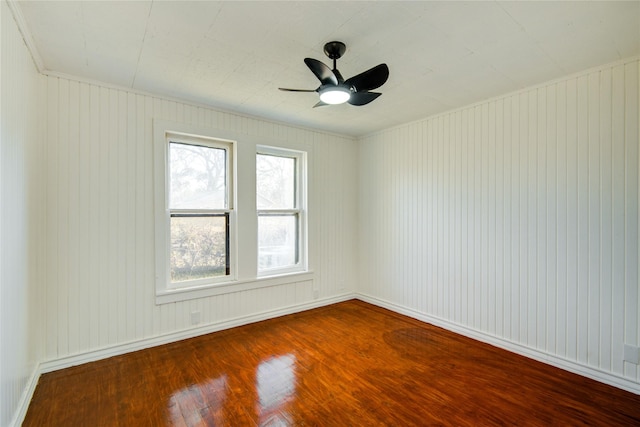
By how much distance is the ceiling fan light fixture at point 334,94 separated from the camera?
2213 millimetres

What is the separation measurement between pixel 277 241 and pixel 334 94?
2447 millimetres

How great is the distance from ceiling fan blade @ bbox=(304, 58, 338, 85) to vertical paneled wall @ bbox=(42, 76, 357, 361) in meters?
1.89

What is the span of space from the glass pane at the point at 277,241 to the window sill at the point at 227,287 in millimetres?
189

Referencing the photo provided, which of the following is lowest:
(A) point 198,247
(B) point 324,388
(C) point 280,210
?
(B) point 324,388

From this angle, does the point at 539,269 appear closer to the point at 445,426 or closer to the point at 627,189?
the point at 627,189

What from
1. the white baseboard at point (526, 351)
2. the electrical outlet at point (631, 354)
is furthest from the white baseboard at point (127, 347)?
the electrical outlet at point (631, 354)

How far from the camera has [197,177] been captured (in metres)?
3.56

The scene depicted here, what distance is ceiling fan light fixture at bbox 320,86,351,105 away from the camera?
2213 mm

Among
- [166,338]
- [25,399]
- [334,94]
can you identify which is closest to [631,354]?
[334,94]

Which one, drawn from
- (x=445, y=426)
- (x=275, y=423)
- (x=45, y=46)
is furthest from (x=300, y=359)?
(x=45, y=46)

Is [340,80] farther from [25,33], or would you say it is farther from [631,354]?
[631,354]

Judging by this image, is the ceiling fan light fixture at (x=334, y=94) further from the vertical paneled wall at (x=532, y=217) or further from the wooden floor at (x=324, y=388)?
the wooden floor at (x=324, y=388)

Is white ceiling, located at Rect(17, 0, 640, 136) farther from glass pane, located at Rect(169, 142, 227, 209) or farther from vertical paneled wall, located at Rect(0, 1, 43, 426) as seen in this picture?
glass pane, located at Rect(169, 142, 227, 209)

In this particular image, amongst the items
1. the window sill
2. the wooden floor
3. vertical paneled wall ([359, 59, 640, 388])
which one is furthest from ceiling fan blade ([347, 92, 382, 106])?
the window sill
